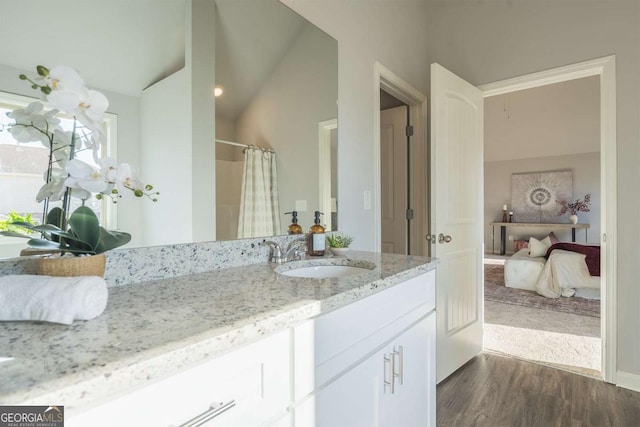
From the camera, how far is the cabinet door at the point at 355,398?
2.59 feet

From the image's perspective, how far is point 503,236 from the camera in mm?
7141

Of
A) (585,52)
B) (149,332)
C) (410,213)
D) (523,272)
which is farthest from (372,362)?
(523,272)

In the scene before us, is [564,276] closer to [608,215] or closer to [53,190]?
[608,215]

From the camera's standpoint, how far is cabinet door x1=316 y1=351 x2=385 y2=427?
31.0 inches

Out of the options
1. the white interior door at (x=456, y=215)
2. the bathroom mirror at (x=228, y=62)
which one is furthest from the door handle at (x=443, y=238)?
the bathroom mirror at (x=228, y=62)

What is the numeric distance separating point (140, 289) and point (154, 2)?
898 millimetres

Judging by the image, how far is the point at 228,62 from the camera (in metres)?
1.29

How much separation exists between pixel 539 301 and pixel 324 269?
3441mm

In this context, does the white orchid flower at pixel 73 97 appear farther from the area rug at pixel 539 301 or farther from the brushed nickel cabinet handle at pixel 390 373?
the area rug at pixel 539 301

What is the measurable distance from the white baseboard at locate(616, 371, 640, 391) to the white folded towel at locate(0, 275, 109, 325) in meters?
2.77

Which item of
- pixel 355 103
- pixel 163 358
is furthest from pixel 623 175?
pixel 163 358

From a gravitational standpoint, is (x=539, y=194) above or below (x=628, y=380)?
above

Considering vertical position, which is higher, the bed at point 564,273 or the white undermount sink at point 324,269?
the white undermount sink at point 324,269

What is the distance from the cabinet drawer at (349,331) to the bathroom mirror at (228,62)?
1.99ft
